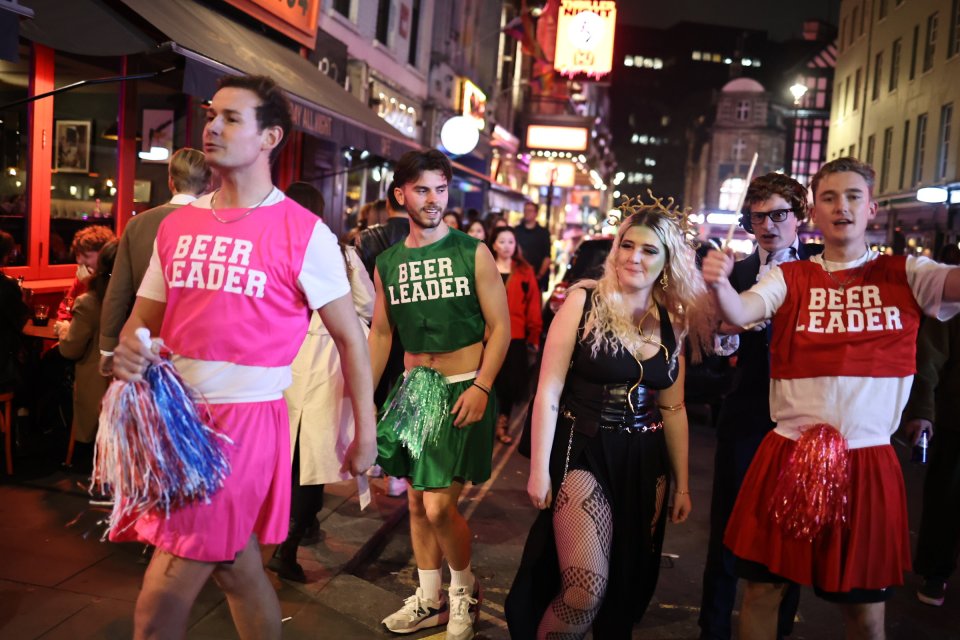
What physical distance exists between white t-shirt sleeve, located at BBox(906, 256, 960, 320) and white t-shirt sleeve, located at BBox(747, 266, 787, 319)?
1.52ft

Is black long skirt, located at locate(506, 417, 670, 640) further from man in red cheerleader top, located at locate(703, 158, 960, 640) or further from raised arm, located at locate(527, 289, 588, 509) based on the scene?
man in red cheerleader top, located at locate(703, 158, 960, 640)

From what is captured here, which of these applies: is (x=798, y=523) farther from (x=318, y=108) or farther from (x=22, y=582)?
(x=318, y=108)

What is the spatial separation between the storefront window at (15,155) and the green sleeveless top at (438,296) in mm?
4823

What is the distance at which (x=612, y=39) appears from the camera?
29516mm

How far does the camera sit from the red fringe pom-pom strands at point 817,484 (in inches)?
125

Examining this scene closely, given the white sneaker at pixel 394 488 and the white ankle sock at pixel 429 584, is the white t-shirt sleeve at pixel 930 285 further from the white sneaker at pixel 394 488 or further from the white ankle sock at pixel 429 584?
the white sneaker at pixel 394 488

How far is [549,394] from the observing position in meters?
3.55

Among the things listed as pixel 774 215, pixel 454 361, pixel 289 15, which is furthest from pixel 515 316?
pixel 289 15

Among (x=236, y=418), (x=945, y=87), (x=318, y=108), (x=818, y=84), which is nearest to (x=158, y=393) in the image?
(x=236, y=418)

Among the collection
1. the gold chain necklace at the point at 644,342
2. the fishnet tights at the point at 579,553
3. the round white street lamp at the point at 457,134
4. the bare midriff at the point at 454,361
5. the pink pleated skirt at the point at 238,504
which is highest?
the round white street lamp at the point at 457,134

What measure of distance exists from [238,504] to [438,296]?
175cm

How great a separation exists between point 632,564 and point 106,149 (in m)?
7.61

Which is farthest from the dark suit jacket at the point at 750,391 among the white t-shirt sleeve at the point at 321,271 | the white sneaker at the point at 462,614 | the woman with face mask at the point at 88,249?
the woman with face mask at the point at 88,249

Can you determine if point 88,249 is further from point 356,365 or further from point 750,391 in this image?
point 750,391
